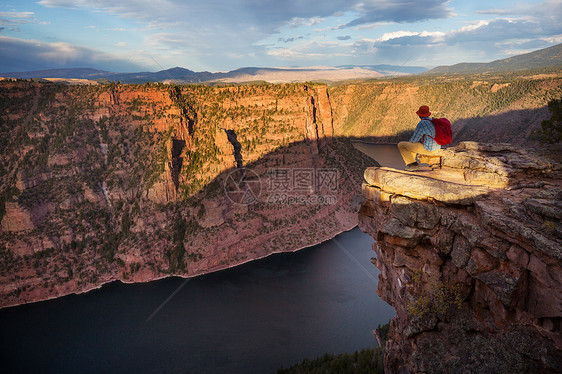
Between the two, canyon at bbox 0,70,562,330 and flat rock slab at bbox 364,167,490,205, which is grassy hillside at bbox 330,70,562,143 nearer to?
canyon at bbox 0,70,562,330

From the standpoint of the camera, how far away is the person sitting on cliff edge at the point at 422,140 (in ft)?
48.0

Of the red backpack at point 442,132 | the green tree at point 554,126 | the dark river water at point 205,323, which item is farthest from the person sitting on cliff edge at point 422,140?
the dark river water at point 205,323

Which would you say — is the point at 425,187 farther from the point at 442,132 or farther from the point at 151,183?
the point at 151,183

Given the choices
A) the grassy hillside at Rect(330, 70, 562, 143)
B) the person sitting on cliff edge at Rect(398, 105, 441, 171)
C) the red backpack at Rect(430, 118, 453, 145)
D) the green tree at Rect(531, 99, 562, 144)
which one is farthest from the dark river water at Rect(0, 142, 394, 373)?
the grassy hillside at Rect(330, 70, 562, 143)

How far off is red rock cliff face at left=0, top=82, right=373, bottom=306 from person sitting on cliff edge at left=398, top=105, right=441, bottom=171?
149ft

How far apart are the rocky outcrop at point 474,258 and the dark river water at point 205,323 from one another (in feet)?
87.2

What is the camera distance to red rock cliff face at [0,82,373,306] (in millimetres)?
51000

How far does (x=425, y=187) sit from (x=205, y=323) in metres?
39.7

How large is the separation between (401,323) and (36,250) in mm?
56093

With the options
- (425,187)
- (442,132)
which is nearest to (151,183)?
(442,132)

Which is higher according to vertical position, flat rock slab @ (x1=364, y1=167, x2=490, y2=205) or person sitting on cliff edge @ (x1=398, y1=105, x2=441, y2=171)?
person sitting on cliff edge @ (x1=398, y1=105, x2=441, y2=171)

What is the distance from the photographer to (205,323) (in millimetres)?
43469

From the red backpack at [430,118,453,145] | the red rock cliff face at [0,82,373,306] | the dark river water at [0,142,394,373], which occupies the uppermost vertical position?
the red backpack at [430,118,453,145]

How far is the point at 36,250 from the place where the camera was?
161 feet
